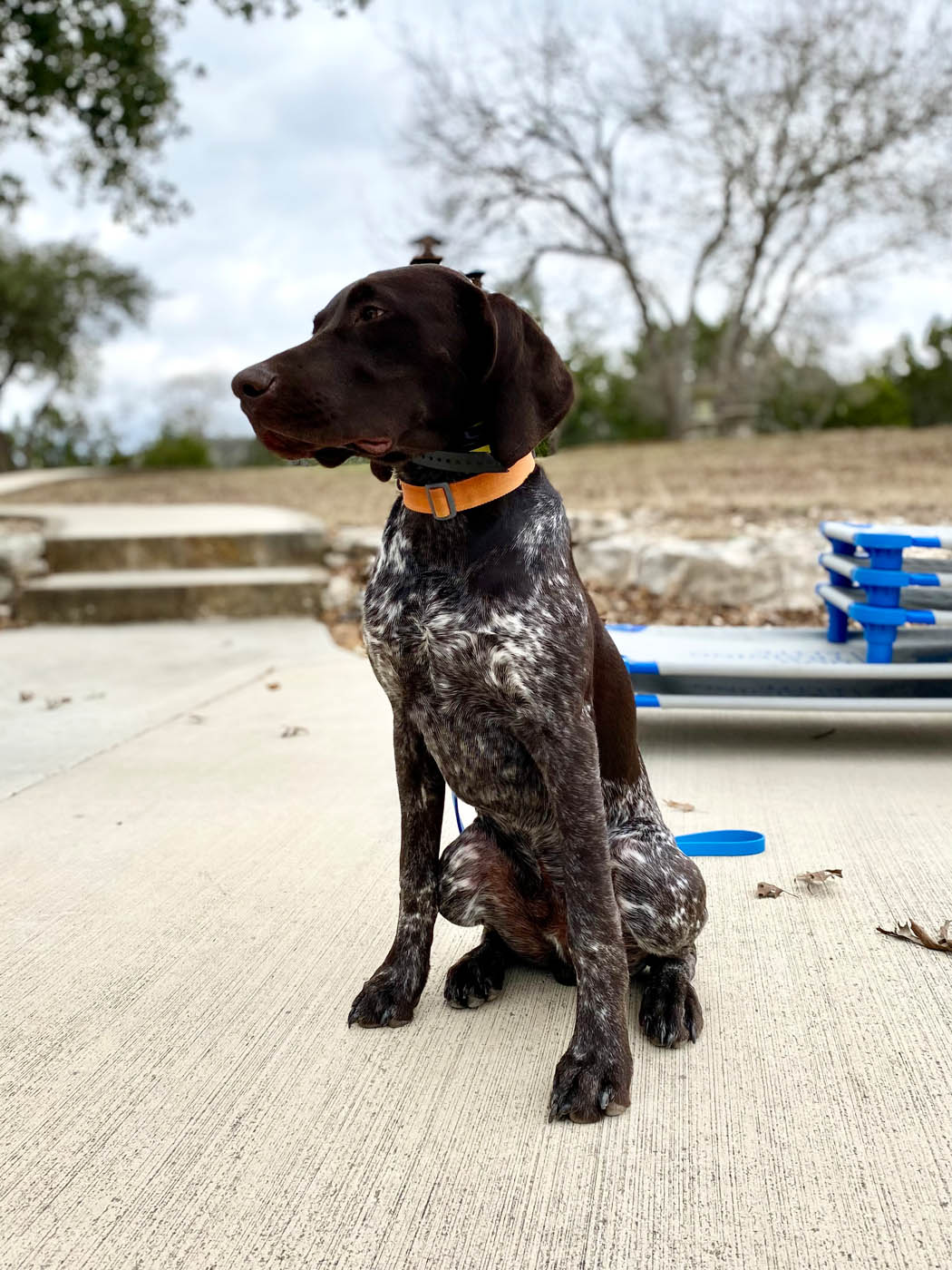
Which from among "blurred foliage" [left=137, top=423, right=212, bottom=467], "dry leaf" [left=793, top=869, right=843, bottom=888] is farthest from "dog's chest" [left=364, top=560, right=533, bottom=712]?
"blurred foliage" [left=137, top=423, right=212, bottom=467]

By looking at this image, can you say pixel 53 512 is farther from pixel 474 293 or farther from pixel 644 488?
pixel 474 293

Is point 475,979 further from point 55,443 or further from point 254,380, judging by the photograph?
point 55,443

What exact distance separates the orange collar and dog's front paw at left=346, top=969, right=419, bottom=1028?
0.97 metres

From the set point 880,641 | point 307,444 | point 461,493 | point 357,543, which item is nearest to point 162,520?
point 357,543

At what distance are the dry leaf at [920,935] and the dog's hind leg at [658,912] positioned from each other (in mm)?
606

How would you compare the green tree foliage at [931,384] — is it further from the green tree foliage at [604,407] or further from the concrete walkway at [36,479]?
the concrete walkway at [36,479]

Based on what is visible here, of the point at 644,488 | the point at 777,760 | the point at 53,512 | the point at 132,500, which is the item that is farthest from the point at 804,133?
the point at 777,760

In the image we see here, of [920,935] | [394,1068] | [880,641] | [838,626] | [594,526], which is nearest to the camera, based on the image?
[394,1068]

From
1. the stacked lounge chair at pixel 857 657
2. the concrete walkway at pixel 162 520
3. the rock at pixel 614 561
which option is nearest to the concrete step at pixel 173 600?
the concrete walkway at pixel 162 520

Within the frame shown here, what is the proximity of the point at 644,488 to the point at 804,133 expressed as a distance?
12.4 meters

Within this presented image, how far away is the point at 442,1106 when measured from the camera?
2010 millimetres

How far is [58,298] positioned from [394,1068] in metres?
28.0

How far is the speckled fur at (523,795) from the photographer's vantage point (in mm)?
2055

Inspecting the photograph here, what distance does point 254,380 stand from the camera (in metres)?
1.80
